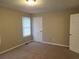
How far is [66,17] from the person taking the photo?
15.6 feet

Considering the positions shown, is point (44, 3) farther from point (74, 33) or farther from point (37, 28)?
point (37, 28)

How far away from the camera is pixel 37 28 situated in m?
6.13

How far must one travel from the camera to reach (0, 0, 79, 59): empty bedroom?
11.8ft

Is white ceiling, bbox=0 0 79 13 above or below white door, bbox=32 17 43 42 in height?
above

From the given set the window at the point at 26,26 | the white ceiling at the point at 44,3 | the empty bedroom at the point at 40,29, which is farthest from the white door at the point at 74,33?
the window at the point at 26,26

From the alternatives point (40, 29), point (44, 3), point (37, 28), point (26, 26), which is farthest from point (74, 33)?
point (26, 26)

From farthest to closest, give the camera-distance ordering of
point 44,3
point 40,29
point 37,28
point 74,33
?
point 37,28
point 40,29
point 74,33
point 44,3

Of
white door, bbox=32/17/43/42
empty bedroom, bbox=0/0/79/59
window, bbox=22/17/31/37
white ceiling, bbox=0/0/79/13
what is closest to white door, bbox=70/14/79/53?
empty bedroom, bbox=0/0/79/59

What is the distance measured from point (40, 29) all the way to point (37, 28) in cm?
29

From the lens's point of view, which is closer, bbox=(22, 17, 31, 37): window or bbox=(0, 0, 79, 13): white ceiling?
bbox=(0, 0, 79, 13): white ceiling

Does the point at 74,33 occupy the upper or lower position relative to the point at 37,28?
lower

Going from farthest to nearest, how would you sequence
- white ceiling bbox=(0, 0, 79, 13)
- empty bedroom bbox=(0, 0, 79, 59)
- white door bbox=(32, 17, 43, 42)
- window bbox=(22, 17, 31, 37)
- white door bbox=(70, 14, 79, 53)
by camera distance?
white door bbox=(32, 17, 43, 42) → window bbox=(22, 17, 31, 37) → white door bbox=(70, 14, 79, 53) → empty bedroom bbox=(0, 0, 79, 59) → white ceiling bbox=(0, 0, 79, 13)

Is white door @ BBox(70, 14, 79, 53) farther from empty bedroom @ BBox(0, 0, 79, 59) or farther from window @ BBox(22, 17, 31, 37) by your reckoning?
window @ BBox(22, 17, 31, 37)

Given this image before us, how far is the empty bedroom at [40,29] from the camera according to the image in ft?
11.8
